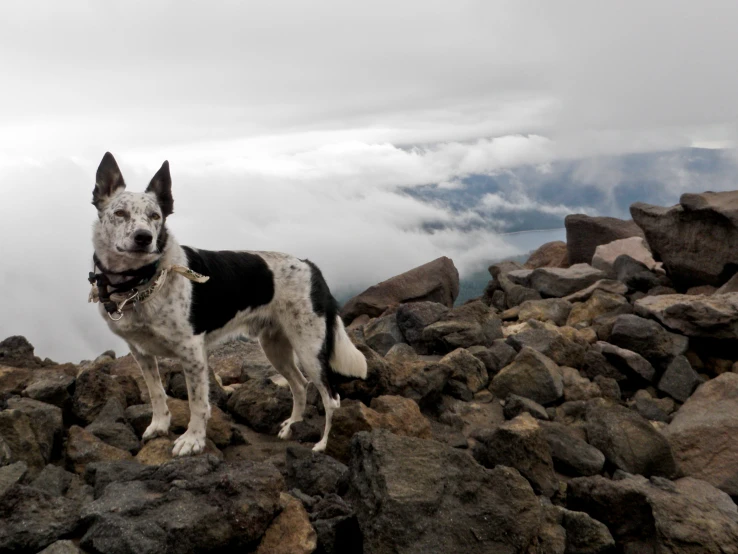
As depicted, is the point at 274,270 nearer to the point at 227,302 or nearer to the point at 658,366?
the point at 227,302

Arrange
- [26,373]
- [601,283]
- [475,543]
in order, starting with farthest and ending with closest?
1. [601,283]
2. [26,373]
3. [475,543]

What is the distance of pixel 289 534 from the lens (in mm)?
3920

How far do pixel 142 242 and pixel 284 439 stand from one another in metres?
2.59

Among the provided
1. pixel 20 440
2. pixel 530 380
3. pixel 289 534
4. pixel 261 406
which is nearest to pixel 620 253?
pixel 530 380

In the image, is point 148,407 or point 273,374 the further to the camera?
point 273,374

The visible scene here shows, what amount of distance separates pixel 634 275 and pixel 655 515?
807 centimetres

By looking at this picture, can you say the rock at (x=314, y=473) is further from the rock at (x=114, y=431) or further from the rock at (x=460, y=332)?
the rock at (x=460, y=332)

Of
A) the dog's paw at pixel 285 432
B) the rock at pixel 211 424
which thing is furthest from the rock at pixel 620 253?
the rock at pixel 211 424

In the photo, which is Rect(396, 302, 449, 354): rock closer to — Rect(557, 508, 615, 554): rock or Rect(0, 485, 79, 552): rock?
Rect(557, 508, 615, 554): rock

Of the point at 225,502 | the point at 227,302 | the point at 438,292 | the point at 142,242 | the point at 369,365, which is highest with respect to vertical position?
the point at 142,242

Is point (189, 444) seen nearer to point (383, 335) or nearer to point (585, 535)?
point (585, 535)

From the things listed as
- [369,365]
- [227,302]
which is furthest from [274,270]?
[369,365]

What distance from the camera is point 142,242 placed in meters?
5.11

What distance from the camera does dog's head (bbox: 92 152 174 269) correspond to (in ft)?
16.8
